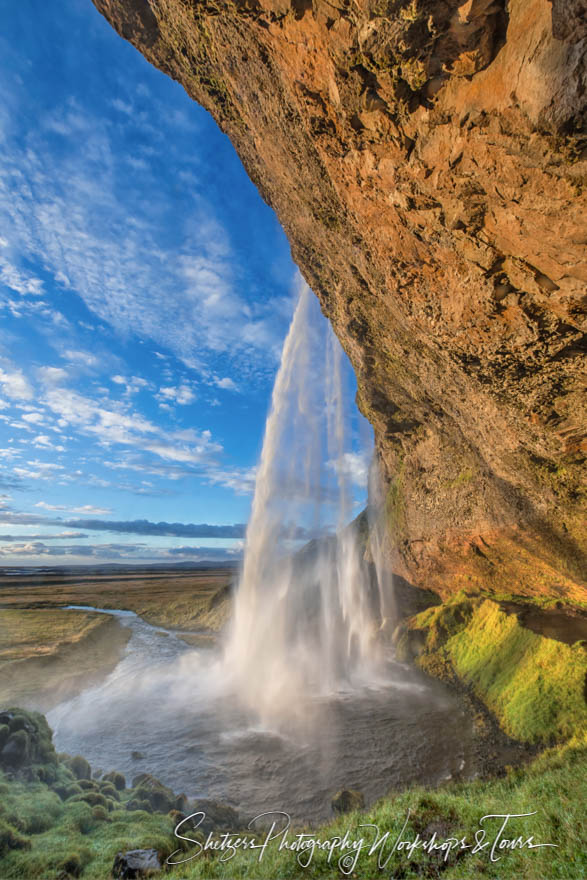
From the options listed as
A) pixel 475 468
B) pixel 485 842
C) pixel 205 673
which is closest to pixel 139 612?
pixel 205 673

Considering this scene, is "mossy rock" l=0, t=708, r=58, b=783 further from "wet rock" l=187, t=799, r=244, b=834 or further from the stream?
"wet rock" l=187, t=799, r=244, b=834

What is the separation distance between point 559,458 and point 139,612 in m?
42.7

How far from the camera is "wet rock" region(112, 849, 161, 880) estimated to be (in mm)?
5305

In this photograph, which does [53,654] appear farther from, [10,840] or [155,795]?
[10,840]

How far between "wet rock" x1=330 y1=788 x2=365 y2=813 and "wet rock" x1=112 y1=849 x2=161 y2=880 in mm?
4256

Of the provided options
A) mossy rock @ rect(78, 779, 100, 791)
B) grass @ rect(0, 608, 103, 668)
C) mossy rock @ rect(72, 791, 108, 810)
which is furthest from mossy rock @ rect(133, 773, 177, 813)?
grass @ rect(0, 608, 103, 668)

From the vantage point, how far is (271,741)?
37.1 ft

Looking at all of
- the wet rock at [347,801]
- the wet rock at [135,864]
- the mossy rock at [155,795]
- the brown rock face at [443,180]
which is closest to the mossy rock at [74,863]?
the wet rock at [135,864]

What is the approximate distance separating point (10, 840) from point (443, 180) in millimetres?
12700

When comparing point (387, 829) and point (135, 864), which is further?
point (135, 864)

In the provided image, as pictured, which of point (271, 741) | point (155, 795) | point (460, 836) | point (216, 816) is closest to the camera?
point (460, 836)

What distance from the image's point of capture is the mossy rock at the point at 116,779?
9022 millimetres

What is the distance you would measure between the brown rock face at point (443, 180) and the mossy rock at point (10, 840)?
1221cm

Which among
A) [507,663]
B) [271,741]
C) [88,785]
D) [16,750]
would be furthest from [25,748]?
[507,663]
